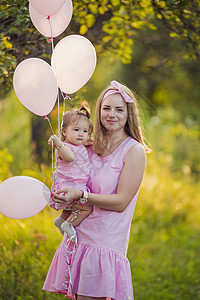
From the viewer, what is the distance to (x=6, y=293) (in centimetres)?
316

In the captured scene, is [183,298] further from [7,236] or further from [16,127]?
[16,127]

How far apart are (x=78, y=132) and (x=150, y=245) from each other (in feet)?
9.66

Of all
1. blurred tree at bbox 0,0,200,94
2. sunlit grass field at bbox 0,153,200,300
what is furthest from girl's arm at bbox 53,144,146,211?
sunlit grass field at bbox 0,153,200,300

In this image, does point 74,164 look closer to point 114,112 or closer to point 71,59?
point 114,112

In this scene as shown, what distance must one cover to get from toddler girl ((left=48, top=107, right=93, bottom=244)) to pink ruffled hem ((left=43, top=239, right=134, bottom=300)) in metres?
0.11

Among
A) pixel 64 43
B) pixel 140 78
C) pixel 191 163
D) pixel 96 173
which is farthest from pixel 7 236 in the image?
pixel 140 78

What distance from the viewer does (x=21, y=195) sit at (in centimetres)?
198

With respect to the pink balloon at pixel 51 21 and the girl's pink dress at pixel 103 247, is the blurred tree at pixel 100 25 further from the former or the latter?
the girl's pink dress at pixel 103 247

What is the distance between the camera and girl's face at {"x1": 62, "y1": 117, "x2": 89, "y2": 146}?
205 centimetres

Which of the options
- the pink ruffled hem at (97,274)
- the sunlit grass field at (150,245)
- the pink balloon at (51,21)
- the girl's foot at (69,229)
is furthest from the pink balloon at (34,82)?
the sunlit grass field at (150,245)

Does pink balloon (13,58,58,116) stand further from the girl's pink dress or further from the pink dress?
the girl's pink dress

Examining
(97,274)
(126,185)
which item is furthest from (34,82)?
(97,274)

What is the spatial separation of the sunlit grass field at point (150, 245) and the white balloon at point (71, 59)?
1504 millimetres

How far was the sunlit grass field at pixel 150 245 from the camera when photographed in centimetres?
330
